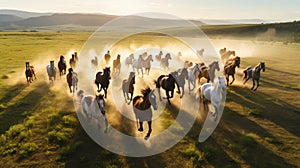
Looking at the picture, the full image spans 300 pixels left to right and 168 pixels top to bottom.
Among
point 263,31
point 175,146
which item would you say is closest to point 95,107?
point 175,146

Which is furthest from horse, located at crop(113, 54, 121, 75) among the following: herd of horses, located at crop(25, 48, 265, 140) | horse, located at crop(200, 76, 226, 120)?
horse, located at crop(200, 76, 226, 120)

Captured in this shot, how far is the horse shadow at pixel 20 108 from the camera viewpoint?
11.9m

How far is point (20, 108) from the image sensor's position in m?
13.9

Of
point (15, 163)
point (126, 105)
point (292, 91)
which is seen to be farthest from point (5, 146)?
point (292, 91)

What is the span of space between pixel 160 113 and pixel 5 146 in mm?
7456

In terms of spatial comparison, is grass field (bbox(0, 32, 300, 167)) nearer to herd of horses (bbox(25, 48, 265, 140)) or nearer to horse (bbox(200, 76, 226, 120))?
horse (bbox(200, 76, 226, 120))

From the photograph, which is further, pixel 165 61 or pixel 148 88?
pixel 165 61

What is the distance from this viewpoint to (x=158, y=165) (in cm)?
855

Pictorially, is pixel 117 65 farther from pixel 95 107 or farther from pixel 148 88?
pixel 148 88

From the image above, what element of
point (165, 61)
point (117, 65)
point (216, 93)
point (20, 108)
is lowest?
point (20, 108)

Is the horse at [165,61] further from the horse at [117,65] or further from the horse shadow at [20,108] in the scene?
the horse shadow at [20,108]

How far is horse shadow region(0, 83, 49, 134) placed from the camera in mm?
11936

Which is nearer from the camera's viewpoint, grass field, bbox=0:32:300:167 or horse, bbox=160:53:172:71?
grass field, bbox=0:32:300:167

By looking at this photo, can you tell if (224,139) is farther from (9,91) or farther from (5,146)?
(9,91)
